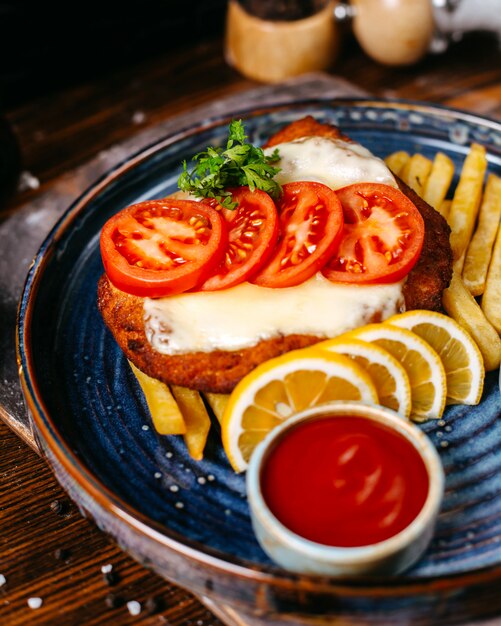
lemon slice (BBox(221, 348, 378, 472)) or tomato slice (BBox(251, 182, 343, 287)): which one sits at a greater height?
tomato slice (BBox(251, 182, 343, 287))

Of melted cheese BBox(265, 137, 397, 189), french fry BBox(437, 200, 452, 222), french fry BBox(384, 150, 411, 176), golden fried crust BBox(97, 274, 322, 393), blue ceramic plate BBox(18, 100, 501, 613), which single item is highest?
melted cheese BBox(265, 137, 397, 189)

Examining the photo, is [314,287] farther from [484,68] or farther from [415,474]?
[484,68]

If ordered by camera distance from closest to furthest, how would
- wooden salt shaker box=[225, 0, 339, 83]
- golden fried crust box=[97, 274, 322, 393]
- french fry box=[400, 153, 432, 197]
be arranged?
golden fried crust box=[97, 274, 322, 393] < french fry box=[400, 153, 432, 197] < wooden salt shaker box=[225, 0, 339, 83]

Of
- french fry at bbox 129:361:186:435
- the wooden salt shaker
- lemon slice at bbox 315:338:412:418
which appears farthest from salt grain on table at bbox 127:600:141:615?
the wooden salt shaker

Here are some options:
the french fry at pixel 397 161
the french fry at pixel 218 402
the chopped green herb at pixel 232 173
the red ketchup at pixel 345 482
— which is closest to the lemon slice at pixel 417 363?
the red ketchup at pixel 345 482

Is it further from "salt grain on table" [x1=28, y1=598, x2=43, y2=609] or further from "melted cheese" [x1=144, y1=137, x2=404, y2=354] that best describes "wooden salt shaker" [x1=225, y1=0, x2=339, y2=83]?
"salt grain on table" [x1=28, y1=598, x2=43, y2=609]

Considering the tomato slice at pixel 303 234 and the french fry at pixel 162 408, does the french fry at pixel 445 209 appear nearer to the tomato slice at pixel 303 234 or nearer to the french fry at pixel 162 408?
the tomato slice at pixel 303 234
